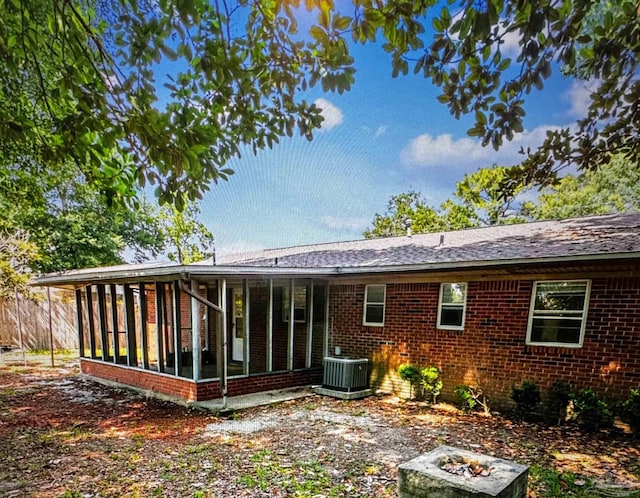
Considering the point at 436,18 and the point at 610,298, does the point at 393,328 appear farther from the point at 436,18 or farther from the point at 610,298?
the point at 436,18

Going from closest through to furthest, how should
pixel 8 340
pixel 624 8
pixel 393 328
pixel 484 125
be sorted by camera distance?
pixel 624 8 → pixel 484 125 → pixel 393 328 → pixel 8 340

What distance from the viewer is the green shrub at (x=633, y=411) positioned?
534cm

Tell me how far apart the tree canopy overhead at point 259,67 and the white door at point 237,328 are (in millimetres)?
7106

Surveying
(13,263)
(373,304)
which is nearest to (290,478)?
(373,304)

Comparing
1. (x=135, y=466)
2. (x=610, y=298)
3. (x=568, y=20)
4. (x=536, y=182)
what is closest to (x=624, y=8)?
(x=568, y=20)

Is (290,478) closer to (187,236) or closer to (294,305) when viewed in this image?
(294,305)

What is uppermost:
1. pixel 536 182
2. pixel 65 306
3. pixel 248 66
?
pixel 248 66

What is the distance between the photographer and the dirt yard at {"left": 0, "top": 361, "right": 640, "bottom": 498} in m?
4.05

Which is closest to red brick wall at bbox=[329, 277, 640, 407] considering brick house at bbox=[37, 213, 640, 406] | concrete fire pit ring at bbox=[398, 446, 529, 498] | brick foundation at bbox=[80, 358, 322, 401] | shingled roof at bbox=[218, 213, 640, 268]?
brick house at bbox=[37, 213, 640, 406]

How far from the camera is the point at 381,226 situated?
31094 millimetres

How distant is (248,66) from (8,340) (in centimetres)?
1732

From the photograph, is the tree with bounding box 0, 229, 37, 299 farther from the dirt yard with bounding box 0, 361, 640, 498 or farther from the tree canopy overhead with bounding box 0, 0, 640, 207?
the tree canopy overhead with bounding box 0, 0, 640, 207

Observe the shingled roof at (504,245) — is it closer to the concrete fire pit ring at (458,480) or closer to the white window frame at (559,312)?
the white window frame at (559,312)

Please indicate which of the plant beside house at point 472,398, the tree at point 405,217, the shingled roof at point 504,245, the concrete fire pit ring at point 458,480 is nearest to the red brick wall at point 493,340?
the plant beside house at point 472,398
